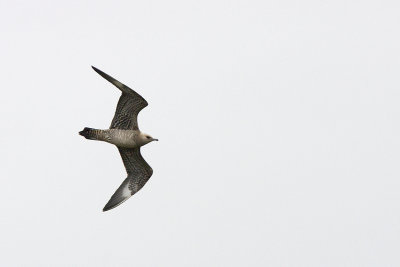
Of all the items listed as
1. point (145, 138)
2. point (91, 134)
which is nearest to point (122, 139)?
point (145, 138)

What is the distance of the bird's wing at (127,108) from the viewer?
73.4ft

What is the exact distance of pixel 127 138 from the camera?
23.3 metres

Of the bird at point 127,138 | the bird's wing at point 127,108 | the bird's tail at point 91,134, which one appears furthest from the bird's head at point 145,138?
the bird's tail at point 91,134

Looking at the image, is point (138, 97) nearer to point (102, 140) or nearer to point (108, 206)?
point (102, 140)

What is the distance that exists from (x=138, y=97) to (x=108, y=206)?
3750 millimetres

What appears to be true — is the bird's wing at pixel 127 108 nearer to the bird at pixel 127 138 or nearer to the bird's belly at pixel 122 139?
the bird at pixel 127 138

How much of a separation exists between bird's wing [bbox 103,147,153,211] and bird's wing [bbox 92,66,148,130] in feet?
4.34

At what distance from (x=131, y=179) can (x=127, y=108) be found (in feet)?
8.57

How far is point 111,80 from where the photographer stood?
2200 centimetres

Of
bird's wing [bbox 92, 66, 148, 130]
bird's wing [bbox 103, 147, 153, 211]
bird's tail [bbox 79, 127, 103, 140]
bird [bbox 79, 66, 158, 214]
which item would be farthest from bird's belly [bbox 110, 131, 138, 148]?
bird's wing [bbox 103, 147, 153, 211]

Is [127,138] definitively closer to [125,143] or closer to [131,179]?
[125,143]

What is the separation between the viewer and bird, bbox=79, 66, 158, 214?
22.6m

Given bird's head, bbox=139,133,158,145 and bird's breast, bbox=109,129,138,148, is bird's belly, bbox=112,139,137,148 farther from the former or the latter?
bird's head, bbox=139,133,158,145

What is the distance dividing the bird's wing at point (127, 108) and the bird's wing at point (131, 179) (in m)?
1.32
